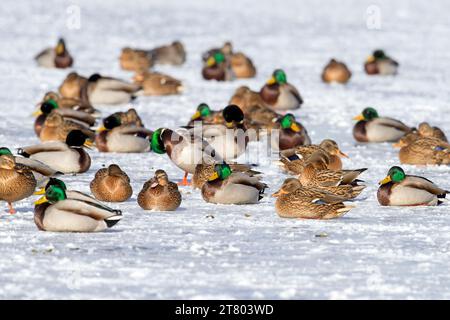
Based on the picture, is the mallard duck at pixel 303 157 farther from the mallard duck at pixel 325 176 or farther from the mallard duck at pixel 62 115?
the mallard duck at pixel 62 115

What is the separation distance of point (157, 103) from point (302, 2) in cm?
2124

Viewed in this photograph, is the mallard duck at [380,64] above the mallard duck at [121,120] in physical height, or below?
above

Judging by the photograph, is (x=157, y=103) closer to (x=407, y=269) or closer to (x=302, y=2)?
(x=407, y=269)

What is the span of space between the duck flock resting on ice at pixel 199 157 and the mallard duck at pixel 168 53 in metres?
4.58

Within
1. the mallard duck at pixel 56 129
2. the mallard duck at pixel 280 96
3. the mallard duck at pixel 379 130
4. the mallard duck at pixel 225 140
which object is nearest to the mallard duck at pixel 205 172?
the mallard duck at pixel 225 140

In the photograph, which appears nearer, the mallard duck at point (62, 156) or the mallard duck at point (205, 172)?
the mallard duck at point (205, 172)

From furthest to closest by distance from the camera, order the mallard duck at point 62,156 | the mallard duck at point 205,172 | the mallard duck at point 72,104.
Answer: the mallard duck at point 72,104 < the mallard duck at point 62,156 < the mallard duck at point 205,172

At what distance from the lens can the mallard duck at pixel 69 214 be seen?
8.77m

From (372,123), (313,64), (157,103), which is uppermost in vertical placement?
(313,64)

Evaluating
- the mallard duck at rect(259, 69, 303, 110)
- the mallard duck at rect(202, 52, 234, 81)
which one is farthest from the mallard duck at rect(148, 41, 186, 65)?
the mallard duck at rect(259, 69, 303, 110)

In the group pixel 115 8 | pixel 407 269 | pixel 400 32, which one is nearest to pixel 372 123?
pixel 407 269

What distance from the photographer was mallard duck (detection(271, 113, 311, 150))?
14422 millimetres

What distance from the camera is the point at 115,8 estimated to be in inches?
1415

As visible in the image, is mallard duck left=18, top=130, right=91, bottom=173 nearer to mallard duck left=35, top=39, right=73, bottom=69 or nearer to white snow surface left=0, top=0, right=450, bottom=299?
white snow surface left=0, top=0, right=450, bottom=299
